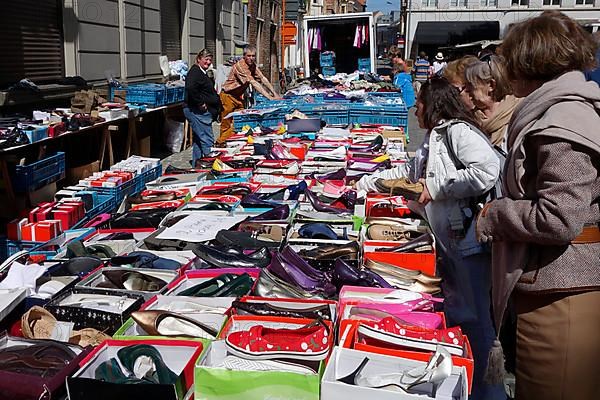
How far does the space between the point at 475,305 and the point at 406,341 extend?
4.25 feet

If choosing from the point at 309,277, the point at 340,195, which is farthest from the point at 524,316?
the point at 340,195

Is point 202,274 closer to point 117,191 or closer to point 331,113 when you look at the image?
point 117,191

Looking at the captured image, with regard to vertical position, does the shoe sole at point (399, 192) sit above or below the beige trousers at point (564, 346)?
above

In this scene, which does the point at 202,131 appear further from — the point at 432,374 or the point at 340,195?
the point at 432,374

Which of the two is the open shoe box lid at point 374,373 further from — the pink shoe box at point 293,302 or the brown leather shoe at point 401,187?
the brown leather shoe at point 401,187

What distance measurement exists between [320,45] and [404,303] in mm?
14588

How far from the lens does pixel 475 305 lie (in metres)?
3.39

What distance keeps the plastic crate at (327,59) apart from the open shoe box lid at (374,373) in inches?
577

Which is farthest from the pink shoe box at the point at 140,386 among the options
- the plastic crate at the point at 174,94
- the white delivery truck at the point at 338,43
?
the white delivery truck at the point at 338,43

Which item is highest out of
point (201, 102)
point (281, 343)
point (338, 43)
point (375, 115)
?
point (338, 43)

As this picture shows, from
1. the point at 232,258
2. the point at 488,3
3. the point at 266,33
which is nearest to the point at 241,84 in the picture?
the point at 232,258

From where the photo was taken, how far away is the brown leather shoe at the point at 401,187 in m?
4.14

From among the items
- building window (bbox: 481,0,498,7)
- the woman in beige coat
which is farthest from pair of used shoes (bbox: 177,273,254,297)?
building window (bbox: 481,0,498,7)

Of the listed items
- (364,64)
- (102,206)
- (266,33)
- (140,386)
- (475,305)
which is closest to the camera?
(140,386)
